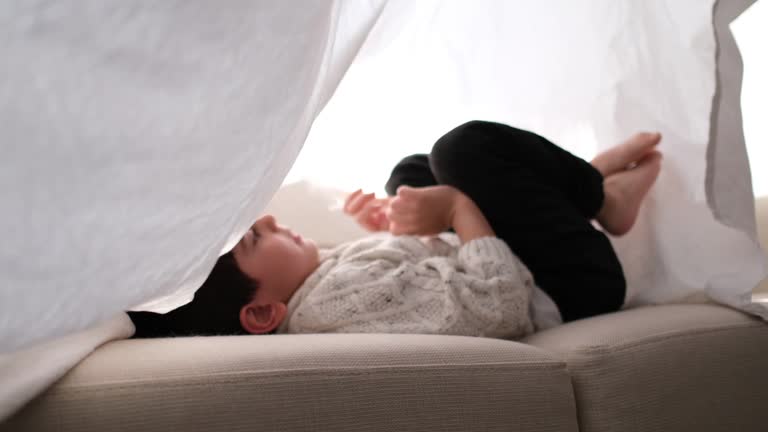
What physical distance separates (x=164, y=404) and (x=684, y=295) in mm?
760

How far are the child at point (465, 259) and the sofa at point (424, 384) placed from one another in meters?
0.14

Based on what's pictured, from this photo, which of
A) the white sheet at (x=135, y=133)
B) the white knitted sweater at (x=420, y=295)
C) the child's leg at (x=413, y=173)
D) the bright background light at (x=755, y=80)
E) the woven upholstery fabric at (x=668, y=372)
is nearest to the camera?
the white sheet at (x=135, y=133)

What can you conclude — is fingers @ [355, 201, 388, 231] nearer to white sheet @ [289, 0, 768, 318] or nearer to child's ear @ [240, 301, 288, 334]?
white sheet @ [289, 0, 768, 318]

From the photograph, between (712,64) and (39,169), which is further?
(712,64)

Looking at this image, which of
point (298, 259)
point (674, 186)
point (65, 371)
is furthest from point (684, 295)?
point (65, 371)

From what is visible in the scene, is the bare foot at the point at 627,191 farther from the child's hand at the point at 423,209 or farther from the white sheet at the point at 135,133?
the white sheet at the point at 135,133

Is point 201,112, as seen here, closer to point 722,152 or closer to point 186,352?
point 186,352

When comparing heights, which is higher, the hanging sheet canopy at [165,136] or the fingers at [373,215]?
the hanging sheet canopy at [165,136]

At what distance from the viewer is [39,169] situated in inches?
16.3

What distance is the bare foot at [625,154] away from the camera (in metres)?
1.02

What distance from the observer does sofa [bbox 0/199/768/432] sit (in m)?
0.54

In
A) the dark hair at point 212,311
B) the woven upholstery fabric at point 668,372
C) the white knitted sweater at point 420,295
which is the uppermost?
the dark hair at point 212,311

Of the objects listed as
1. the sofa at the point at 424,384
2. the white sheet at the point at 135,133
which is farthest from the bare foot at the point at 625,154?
the white sheet at the point at 135,133

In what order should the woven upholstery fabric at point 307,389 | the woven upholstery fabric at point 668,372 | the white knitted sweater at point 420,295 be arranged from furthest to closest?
the white knitted sweater at point 420,295 → the woven upholstery fabric at point 668,372 → the woven upholstery fabric at point 307,389
